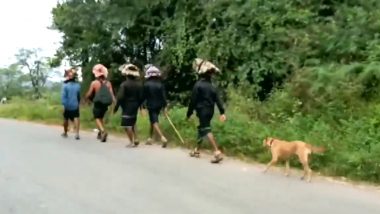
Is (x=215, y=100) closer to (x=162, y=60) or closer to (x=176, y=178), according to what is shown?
(x=176, y=178)

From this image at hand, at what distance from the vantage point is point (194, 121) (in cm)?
1541

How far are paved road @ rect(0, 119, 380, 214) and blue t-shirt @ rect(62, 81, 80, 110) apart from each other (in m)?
3.21

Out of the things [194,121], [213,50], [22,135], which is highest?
[213,50]

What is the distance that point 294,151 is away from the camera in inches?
428

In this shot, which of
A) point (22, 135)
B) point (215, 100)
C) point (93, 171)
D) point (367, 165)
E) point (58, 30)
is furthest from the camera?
point (58, 30)

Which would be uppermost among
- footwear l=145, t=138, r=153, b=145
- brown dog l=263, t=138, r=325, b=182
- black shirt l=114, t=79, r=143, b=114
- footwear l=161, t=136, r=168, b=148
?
black shirt l=114, t=79, r=143, b=114

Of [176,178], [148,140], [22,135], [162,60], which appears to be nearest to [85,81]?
[162,60]

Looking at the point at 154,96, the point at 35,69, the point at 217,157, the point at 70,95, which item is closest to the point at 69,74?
the point at 70,95

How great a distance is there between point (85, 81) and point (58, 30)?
7.18 feet

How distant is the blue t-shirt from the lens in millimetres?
16875

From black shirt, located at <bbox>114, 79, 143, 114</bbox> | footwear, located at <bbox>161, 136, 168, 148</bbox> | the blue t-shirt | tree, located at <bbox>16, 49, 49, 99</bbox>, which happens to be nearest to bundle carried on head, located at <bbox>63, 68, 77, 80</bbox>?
the blue t-shirt

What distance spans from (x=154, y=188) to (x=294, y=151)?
2539 mm

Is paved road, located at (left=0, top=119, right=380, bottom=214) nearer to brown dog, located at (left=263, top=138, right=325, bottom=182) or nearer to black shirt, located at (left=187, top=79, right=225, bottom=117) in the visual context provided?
brown dog, located at (left=263, top=138, right=325, bottom=182)

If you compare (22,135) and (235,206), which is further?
(22,135)
